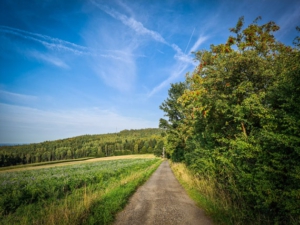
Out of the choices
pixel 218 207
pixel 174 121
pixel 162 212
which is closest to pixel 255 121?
pixel 218 207

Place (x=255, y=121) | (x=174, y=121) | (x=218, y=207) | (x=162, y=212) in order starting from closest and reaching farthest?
(x=218, y=207)
(x=162, y=212)
(x=255, y=121)
(x=174, y=121)


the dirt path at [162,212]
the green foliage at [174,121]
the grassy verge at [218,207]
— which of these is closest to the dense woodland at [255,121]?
the grassy verge at [218,207]

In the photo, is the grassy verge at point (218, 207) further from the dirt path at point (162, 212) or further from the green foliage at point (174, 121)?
the green foliage at point (174, 121)

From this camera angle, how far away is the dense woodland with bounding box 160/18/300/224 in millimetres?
4246

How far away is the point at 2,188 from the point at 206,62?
58.4 feet

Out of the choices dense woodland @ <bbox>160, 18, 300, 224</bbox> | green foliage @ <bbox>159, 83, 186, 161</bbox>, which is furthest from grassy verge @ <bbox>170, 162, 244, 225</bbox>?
green foliage @ <bbox>159, 83, 186, 161</bbox>

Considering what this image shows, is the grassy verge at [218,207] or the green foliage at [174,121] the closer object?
the grassy verge at [218,207]

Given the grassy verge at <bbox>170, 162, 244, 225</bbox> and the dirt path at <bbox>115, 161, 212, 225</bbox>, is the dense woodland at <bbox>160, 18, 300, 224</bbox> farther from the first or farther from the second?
the dirt path at <bbox>115, 161, 212, 225</bbox>

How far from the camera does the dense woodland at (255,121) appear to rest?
13.9 ft

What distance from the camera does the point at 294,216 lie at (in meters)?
4.13

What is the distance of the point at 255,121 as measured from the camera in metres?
7.26

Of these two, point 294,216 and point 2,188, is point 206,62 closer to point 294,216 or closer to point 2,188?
point 294,216

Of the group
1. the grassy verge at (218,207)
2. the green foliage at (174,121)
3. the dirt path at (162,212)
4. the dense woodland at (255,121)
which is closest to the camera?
the dense woodland at (255,121)

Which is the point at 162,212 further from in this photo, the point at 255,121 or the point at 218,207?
the point at 255,121
